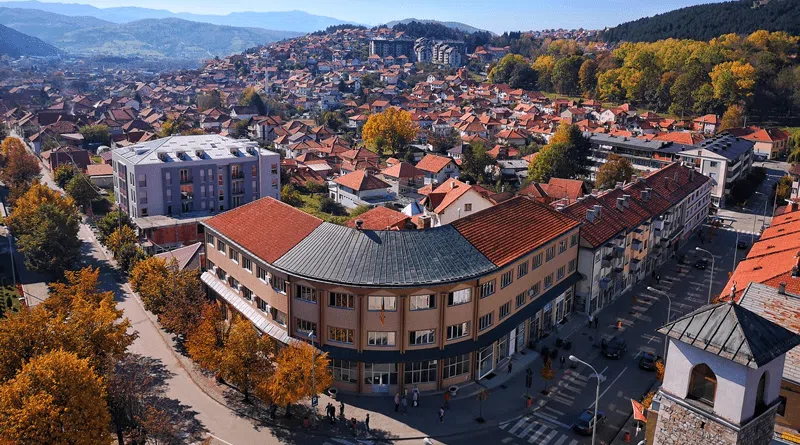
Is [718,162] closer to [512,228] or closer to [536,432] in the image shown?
[512,228]

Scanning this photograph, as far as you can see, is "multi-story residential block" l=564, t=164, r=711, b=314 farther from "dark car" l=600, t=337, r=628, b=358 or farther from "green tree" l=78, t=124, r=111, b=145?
"green tree" l=78, t=124, r=111, b=145

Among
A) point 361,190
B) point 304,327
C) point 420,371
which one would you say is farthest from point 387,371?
point 361,190

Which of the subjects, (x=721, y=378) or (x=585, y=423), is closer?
(x=721, y=378)

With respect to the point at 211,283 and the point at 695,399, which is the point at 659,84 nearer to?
the point at 211,283

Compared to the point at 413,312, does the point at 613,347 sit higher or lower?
lower

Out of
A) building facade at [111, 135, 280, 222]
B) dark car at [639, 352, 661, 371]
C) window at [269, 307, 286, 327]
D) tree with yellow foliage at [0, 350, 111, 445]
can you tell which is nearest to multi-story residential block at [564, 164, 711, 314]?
dark car at [639, 352, 661, 371]

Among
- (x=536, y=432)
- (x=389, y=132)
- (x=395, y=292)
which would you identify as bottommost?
(x=536, y=432)

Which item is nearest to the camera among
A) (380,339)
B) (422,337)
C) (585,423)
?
(585,423)
